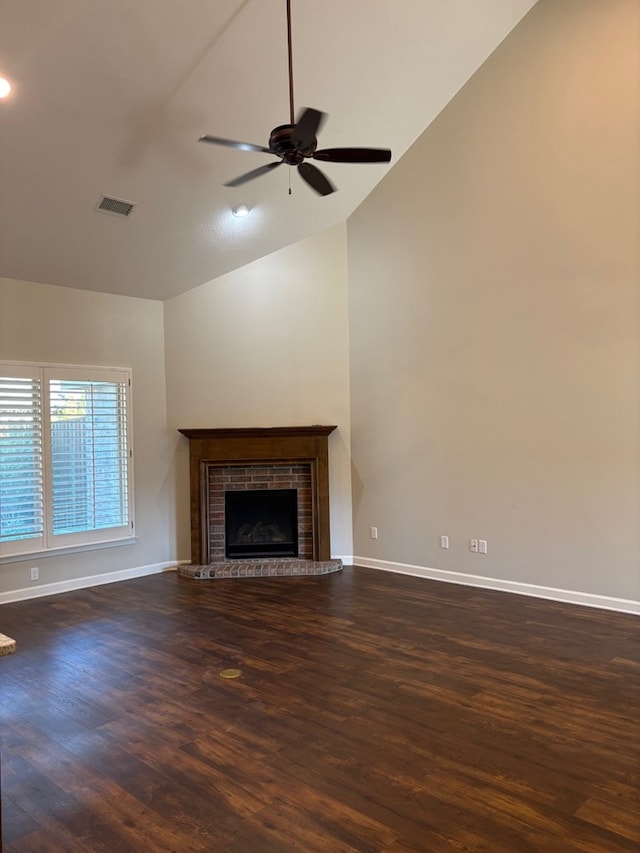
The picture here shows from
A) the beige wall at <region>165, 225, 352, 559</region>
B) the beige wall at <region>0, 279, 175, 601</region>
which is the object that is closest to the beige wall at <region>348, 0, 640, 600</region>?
the beige wall at <region>165, 225, 352, 559</region>

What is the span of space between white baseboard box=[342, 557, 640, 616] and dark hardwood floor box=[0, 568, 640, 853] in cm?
13

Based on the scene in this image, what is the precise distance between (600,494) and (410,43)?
12.8 ft

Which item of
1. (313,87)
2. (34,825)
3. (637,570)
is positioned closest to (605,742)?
(637,570)

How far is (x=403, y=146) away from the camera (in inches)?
233

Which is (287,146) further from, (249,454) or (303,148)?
(249,454)

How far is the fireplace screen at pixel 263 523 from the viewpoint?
661 centimetres

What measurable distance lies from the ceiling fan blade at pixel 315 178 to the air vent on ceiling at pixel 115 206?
1.78 metres

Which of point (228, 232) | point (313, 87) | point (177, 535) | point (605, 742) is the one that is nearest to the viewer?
point (605, 742)

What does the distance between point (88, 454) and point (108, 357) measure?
3.35 feet

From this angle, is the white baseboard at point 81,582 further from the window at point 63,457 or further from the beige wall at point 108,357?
the window at point 63,457

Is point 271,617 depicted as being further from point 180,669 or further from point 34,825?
point 34,825

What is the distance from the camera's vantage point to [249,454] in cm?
638

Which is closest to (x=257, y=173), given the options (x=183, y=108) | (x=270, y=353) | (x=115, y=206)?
(x=183, y=108)

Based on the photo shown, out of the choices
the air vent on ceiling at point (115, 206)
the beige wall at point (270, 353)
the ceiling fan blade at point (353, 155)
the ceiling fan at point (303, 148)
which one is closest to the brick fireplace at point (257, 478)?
the beige wall at point (270, 353)
